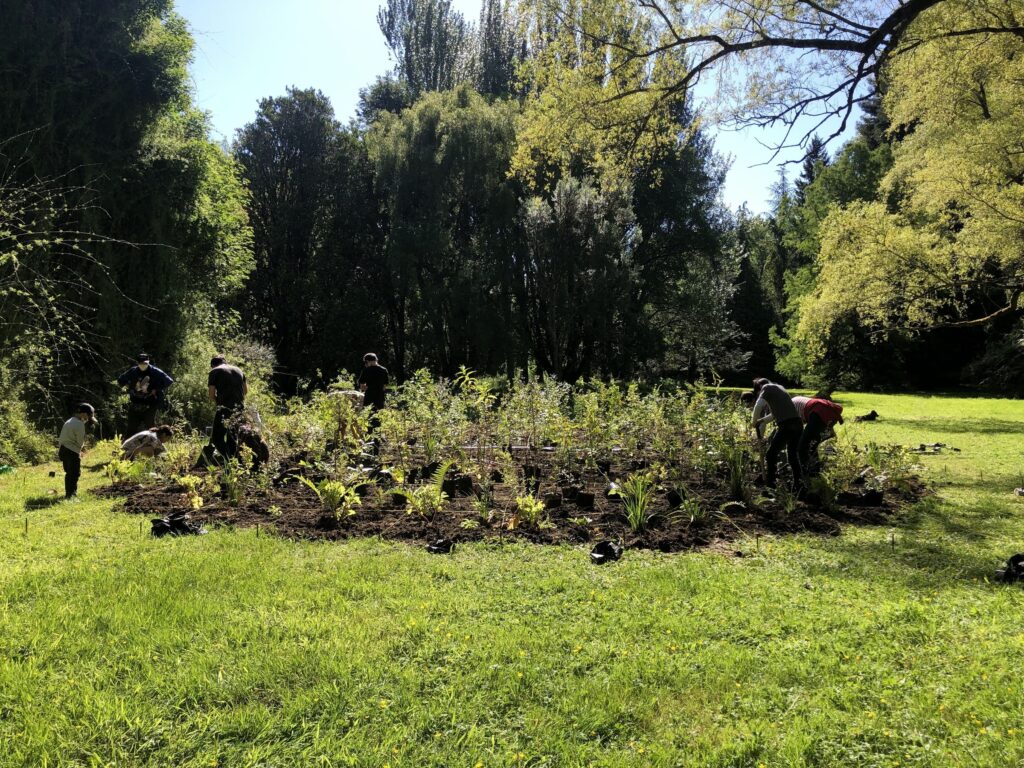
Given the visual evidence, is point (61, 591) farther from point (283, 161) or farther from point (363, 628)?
point (283, 161)

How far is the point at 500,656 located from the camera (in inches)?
129

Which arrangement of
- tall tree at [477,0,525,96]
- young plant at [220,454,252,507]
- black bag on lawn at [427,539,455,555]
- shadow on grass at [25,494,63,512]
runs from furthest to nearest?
tall tree at [477,0,525,96]
shadow on grass at [25,494,63,512]
young plant at [220,454,252,507]
black bag on lawn at [427,539,455,555]

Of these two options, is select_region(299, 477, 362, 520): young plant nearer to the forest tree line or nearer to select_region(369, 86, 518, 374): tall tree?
the forest tree line

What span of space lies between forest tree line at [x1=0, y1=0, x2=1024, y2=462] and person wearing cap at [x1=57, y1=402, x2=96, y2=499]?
1020 millimetres

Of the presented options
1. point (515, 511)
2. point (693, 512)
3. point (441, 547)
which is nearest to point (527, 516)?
point (515, 511)

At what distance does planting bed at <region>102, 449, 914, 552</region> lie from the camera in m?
5.55

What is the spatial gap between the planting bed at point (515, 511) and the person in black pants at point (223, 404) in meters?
0.69

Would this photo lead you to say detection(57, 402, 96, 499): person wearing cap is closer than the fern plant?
No

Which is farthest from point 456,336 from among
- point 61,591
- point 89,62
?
point 61,591

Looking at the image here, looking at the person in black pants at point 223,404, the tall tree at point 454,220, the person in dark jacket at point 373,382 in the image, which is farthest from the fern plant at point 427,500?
the tall tree at point 454,220

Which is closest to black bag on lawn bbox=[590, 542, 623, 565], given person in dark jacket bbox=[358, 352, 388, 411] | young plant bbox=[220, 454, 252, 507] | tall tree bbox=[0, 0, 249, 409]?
young plant bbox=[220, 454, 252, 507]

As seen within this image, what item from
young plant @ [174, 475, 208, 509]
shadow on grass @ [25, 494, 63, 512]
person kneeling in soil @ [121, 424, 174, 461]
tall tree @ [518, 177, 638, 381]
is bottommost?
shadow on grass @ [25, 494, 63, 512]

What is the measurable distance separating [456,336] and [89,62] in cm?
1334

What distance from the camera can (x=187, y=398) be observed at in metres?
13.7
